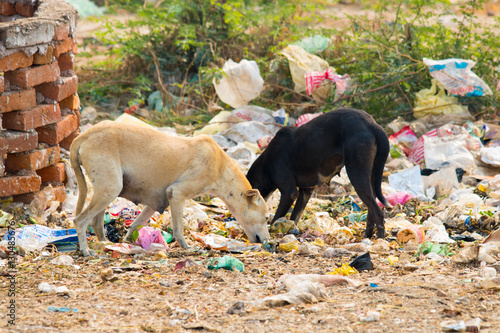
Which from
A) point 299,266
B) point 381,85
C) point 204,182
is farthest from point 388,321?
point 381,85

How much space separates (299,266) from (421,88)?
539 cm

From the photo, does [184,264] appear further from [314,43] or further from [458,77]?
[314,43]

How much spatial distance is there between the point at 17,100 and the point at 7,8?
2375mm

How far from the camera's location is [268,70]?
9.92m

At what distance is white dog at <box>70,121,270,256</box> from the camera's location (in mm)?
4547

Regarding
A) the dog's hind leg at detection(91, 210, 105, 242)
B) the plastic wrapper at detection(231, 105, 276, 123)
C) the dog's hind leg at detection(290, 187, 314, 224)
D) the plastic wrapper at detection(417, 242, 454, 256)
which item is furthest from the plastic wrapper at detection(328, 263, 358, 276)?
the plastic wrapper at detection(231, 105, 276, 123)

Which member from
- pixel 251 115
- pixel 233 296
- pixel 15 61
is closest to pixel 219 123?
pixel 251 115

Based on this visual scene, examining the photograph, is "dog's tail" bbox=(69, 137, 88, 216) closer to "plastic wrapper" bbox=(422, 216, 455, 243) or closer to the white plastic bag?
"plastic wrapper" bbox=(422, 216, 455, 243)

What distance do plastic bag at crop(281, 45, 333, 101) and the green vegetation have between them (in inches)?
5.9

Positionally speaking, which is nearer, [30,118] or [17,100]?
[17,100]

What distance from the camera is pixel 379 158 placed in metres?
5.55

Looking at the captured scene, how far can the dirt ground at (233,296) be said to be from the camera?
3.18 m

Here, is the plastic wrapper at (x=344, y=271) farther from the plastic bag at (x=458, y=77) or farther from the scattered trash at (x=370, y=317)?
the plastic bag at (x=458, y=77)

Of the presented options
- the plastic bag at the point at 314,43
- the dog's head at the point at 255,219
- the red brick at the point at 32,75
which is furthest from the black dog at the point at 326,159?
the plastic bag at the point at 314,43
